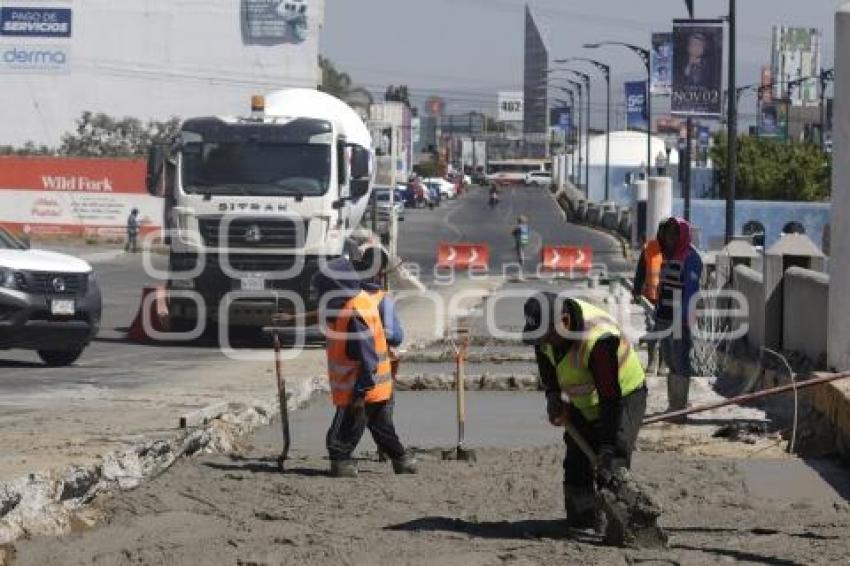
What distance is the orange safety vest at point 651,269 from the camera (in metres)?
17.5

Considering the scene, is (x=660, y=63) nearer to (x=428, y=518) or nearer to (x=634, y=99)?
(x=634, y=99)

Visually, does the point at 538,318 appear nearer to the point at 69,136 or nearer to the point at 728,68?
the point at 728,68

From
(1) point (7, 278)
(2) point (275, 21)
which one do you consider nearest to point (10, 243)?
(1) point (7, 278)

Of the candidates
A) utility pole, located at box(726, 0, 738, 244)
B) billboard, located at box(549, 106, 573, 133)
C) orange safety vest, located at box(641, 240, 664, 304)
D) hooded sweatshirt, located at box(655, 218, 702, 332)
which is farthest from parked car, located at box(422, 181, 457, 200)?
hooded sweatshirt, located at box(655, 218, 702, 332)

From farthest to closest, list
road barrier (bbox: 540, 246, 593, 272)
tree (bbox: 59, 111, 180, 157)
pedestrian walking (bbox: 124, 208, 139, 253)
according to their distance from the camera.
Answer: tree (bbox: 59, 111, 180, 157) → pedestrian walking (bbox: 124, 208, 139, 253) → road barrier (bbox: 540, 246, 593, 272)

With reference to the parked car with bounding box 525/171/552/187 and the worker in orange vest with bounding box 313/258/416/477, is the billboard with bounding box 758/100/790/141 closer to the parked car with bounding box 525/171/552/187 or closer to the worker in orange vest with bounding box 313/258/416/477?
the parked car with bounding box 525/171/552/187

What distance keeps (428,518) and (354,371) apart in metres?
2.07

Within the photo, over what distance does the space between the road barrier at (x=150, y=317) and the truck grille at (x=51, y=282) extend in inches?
218

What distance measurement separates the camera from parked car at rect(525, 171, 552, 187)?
166 metres

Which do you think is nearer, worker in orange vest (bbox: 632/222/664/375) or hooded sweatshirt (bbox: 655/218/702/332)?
hooded sweatshirt (bbox: 655/218/702/332)

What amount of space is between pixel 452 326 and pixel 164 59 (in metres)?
88.2

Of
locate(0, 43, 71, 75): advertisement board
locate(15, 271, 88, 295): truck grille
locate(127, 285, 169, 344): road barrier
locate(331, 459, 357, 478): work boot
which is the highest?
locate(0, 43, 71, 75): advertisement board

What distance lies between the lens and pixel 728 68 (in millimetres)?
35562

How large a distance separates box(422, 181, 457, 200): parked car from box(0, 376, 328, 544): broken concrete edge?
10432 cm
